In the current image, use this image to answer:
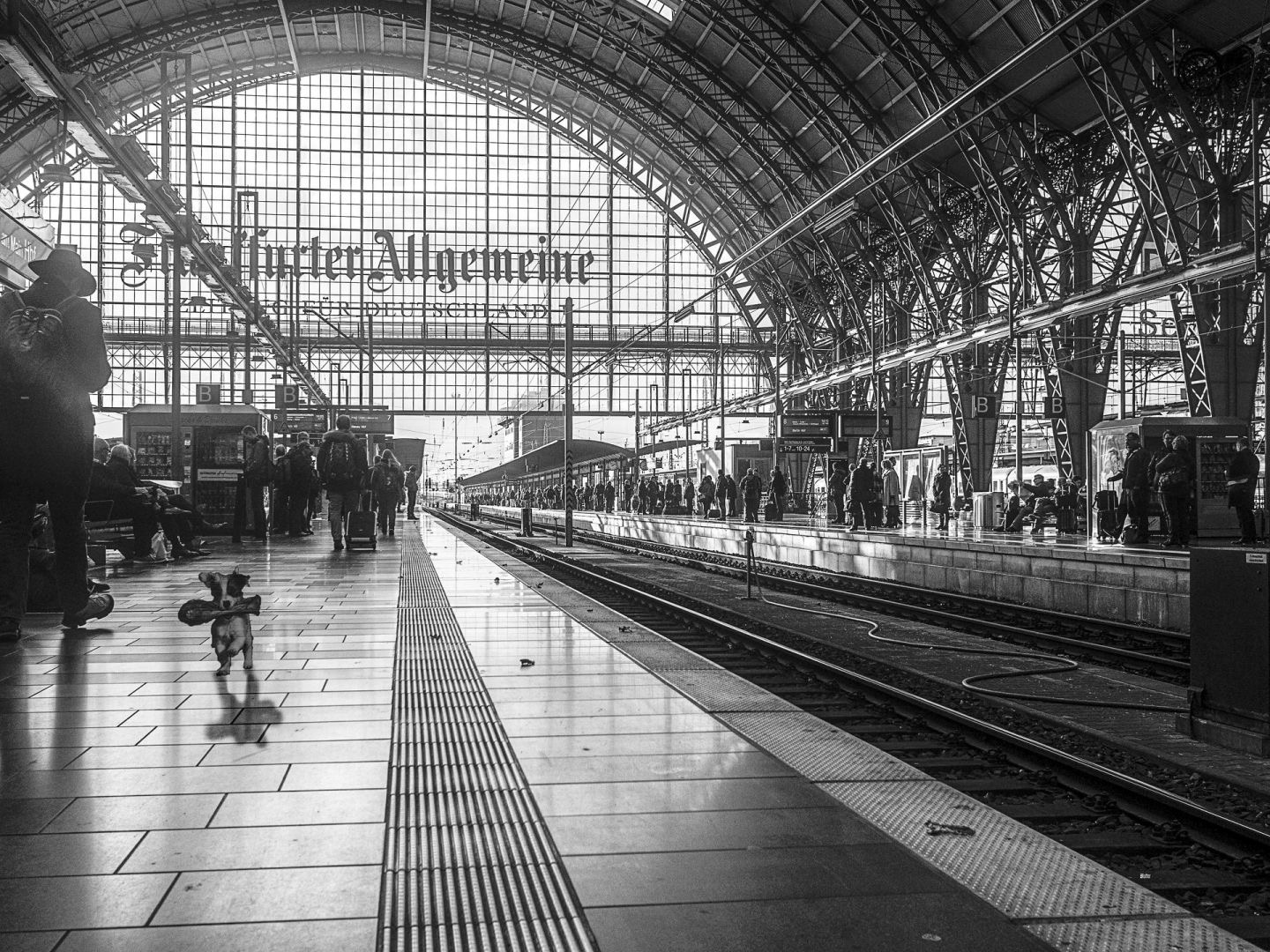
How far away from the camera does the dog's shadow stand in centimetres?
438

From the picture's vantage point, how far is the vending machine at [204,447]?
814 inches

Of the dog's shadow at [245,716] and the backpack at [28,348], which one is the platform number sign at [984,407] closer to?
the backpack at [28,348]

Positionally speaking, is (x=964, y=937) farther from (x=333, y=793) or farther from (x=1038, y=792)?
(x=1038, y=792)

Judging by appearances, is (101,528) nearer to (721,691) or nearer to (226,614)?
(226,614)

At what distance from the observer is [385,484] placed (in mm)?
20438

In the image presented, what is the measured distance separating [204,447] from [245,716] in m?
17.1

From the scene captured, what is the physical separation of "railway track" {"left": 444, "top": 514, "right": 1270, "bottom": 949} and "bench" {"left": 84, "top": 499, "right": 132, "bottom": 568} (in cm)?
758

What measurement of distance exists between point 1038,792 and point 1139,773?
0.62m

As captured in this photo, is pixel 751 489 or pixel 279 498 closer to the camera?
pixel 279 498

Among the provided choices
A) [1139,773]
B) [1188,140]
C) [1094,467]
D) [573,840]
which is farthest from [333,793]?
[1188,140]

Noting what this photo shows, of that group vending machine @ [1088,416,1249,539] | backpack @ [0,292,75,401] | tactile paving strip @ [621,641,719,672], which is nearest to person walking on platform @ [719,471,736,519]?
vending machine @ [1088,416,1249,539]

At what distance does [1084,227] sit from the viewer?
101 ft

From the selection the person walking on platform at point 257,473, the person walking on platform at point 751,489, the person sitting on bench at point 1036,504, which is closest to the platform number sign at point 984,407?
the person sitting on bench at point 1036,504

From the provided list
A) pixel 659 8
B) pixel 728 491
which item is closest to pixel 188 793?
pixel 728 491
